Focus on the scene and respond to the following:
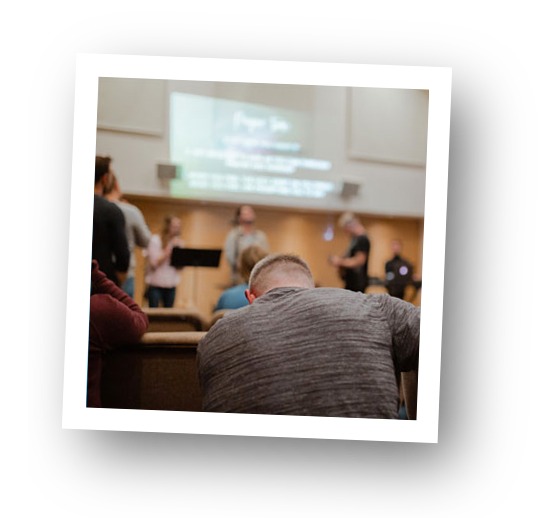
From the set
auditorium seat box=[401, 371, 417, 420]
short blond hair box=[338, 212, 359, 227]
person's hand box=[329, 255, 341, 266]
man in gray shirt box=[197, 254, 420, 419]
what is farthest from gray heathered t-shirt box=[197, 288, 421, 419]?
short blond hair box=[338, 212, 359, 227]

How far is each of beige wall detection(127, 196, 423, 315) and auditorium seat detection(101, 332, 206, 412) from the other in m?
0.21

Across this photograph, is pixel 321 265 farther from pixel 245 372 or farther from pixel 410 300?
pixel 245 372

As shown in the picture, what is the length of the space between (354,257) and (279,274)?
0.37 metres

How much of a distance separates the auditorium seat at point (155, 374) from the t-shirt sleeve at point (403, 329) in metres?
0.76

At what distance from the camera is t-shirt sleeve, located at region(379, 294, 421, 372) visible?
1.64 m

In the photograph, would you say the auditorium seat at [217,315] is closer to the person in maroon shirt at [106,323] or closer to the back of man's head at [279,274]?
the back of man's head at [279,274]

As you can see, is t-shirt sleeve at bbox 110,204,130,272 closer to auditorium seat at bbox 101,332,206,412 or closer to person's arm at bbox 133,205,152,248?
person's arm at bbox 133,205,152,248

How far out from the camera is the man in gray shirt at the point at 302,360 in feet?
5.13

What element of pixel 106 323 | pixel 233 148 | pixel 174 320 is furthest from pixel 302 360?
pixel 233 148

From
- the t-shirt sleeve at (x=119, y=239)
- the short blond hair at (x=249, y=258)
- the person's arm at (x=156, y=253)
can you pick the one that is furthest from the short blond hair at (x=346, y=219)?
the t-shirt sleeve at (x=119, y=239)

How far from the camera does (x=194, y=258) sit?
178 centimetres

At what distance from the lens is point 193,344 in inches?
64.1

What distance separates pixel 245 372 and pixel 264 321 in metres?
0.20
